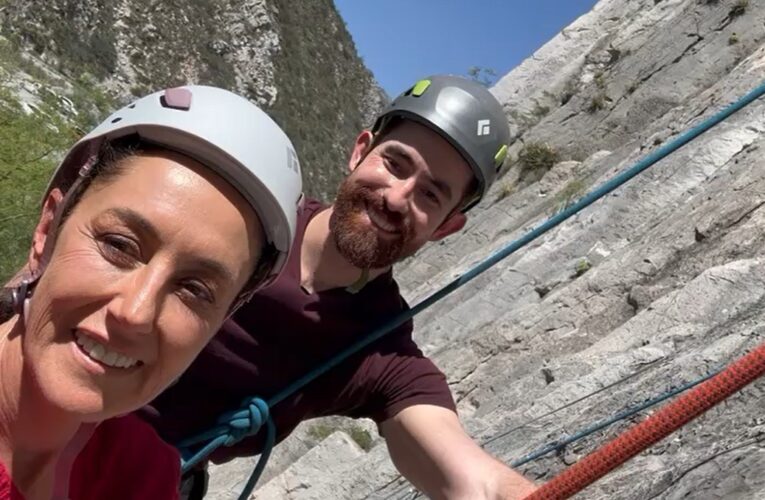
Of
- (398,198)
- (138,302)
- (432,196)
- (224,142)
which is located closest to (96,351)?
(138,302)

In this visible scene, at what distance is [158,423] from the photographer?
2.80m

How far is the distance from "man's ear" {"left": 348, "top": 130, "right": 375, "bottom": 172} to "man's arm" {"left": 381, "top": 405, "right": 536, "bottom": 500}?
1033mm

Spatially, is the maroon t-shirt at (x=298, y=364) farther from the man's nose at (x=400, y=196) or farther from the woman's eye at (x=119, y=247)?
the woman's eye at (x=119, y=247)

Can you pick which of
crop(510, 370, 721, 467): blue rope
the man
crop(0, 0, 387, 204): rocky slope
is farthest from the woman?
Answer: crop(0, 0, 387, 204): rocky slope

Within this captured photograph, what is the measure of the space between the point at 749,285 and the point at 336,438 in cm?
371

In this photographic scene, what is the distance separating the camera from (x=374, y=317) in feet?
9.74

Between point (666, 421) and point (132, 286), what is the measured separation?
1113mm

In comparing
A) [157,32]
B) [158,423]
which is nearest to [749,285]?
[158,423]

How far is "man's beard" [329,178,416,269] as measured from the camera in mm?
2895

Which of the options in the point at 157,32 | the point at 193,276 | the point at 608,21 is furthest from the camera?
the point at 157,32

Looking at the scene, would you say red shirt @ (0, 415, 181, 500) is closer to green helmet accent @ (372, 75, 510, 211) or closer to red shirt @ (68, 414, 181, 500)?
red shirt @ (68, 414, 181, 500)

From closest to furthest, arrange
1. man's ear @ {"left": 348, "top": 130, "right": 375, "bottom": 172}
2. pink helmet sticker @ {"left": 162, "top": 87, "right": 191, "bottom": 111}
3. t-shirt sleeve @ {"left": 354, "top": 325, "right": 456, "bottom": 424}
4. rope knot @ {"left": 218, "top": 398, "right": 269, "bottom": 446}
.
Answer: pink helmet sticker @ {"left": 162, "top": 87, "right": 191, "bottom": 111} → rope knot @ {"left": 218, "top": 398, "right": 269, "bottom": 446} → t-shirt sleeve @ {"left": 354, "top": 325, "right": 456, "bottom": 424} → man's ear @ {"left": 348, "top": 130, "right": 375, "bottom": 172}

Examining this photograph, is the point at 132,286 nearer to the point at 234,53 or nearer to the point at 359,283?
the point at 359,283

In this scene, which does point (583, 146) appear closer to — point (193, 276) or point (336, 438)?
point (336, 438)
